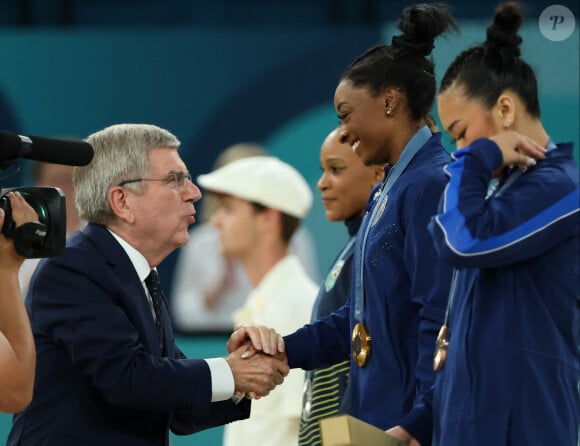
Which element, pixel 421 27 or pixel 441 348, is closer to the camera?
pixel 441 348

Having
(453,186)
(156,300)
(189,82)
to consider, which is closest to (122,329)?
(156,300)

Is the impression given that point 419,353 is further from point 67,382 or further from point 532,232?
point 67,382

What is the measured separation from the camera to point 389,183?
319 cm

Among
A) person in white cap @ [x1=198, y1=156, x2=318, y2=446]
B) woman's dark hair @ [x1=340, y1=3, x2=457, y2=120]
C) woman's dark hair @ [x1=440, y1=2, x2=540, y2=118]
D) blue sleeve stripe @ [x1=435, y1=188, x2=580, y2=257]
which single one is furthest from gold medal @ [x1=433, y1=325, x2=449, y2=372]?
person in white cap @ [x1=198, y1=156, x2=318, y2=446]

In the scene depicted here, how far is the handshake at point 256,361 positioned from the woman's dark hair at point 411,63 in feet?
2.44

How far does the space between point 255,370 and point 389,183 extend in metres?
0.64

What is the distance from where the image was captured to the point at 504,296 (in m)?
2.67

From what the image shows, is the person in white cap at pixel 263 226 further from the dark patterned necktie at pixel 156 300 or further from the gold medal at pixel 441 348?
the gold medal at pixel 441 348

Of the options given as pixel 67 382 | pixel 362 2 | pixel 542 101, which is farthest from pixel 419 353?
pixel 362 2

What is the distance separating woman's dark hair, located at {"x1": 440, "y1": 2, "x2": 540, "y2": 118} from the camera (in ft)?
8.97

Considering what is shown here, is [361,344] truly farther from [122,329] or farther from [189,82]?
[189,82]

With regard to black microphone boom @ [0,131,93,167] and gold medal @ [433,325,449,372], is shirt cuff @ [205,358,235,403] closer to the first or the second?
gold medal @ [433,325,449,372]

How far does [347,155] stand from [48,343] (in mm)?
1579

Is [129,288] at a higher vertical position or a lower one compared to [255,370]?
higher
